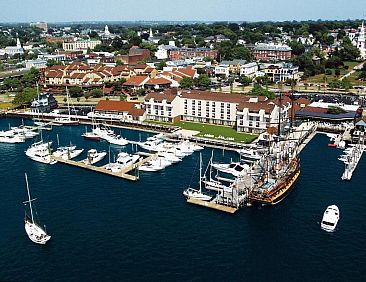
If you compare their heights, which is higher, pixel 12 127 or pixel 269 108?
pixel 269 108

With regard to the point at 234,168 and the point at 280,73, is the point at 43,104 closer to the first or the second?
the point at 234,168

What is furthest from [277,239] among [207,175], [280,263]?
[207,175]

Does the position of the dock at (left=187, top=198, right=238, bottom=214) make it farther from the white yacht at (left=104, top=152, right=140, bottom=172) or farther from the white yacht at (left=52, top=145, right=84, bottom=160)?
the white yacht at (left=52, top=145, right=84, bottom=160)

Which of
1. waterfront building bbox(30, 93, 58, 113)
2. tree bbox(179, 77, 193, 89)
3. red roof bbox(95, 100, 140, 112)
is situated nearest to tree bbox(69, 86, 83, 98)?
waterfront building bbox(30, 93, 58, 113)

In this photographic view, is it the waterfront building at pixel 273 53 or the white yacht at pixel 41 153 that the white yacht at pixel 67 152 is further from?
the waterfront building at pixel 273 53

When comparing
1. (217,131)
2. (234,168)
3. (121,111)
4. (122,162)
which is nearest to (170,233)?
(234,168)

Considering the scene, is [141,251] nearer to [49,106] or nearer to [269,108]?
[269,108]

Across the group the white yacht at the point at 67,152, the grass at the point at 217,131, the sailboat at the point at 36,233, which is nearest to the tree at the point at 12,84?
the white yacht at the point at 67,152
